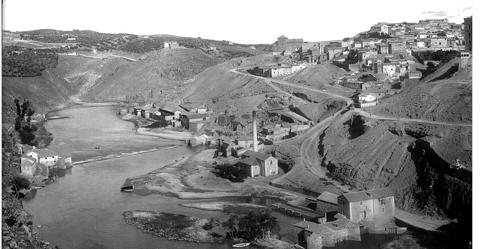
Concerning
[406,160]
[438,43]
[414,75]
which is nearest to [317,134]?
[406,160]

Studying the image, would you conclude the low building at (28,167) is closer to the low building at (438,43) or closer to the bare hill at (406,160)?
the bare hill at (406,160)

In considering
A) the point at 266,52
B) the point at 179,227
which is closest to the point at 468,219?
the point at 179,227

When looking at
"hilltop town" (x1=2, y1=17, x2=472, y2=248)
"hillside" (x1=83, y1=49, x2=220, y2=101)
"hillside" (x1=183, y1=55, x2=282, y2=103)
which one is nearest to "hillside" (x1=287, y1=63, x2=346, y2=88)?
"hilltop town" (x1=2, y1=17, x2=472, y2=248)

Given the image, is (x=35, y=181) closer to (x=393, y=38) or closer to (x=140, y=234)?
(x=140, y=234)

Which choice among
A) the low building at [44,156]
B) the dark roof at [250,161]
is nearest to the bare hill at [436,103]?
the dark roof at [250,161]

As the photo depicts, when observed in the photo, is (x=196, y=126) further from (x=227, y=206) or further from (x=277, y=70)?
(x=227, y=206)

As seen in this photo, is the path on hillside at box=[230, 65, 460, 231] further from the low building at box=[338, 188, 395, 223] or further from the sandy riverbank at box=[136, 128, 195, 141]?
the sandy riverbank at box=[136, 128, 195, 141]
